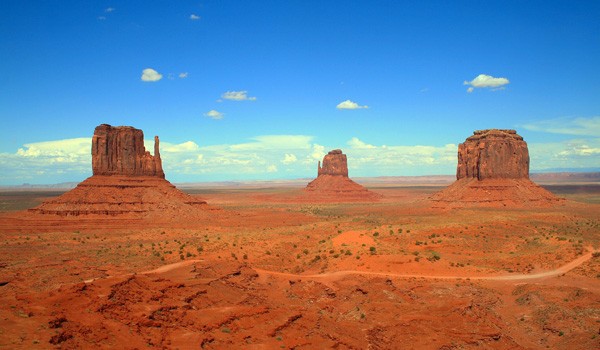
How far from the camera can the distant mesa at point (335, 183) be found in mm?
127188

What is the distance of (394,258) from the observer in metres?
34.0

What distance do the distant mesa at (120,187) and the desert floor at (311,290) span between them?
15366 millimetres

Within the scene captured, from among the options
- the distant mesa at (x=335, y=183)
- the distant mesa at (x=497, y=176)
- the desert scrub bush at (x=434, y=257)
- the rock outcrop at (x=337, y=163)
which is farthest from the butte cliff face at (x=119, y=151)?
the rock outcrop at (x=337, y=163)

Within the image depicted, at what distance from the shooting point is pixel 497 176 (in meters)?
78.1

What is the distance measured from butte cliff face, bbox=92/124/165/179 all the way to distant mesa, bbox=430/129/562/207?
4972 cm

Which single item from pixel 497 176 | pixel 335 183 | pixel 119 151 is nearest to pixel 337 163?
pixel 335 183

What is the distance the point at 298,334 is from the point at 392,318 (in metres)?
5.85

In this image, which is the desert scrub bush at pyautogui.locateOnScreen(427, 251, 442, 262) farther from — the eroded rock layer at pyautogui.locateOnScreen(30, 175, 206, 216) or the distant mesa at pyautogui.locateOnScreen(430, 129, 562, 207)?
the distant mesa at pyautogui.locateOnScreen(430, 129, 562, 207)

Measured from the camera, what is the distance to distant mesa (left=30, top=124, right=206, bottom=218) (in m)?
61.8

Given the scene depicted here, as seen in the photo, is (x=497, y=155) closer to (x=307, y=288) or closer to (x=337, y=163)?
(x=307, y=288)

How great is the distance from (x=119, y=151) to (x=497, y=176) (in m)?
61.4

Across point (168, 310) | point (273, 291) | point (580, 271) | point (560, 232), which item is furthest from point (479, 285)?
point (560, 232)

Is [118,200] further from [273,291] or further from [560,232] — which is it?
[560,232]

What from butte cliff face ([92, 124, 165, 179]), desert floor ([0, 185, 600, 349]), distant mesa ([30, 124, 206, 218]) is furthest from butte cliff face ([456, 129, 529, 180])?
butte cliff face ([92, 124, 165, 179])
